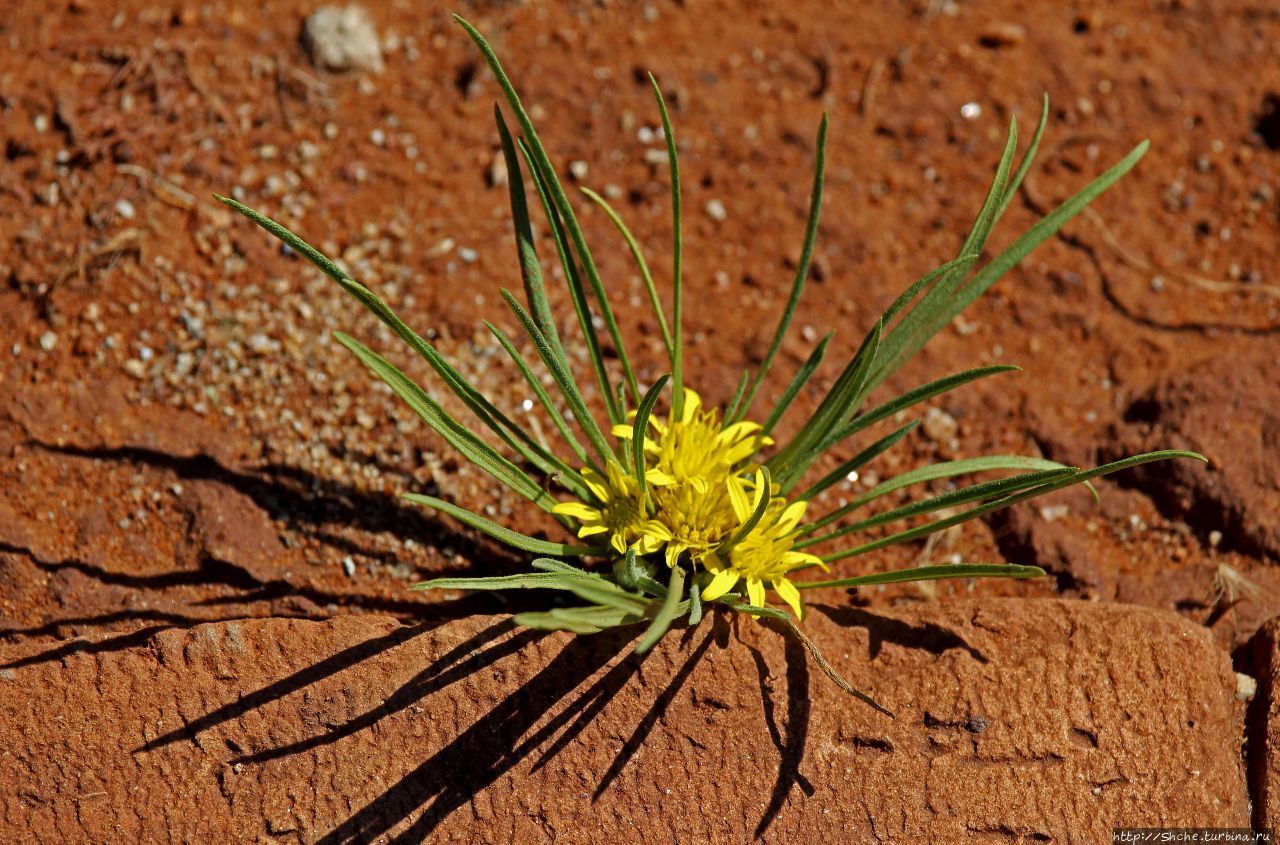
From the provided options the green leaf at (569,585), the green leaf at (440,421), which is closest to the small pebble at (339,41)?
the green leaf at (440,421)

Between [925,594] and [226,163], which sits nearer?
[925,594]

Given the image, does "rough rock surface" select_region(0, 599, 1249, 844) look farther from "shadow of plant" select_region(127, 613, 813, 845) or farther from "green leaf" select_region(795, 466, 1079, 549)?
"green leaf" select_region(795, 466, 1079, 549)

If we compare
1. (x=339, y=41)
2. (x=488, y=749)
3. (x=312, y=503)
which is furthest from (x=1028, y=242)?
(x=339, y=41)

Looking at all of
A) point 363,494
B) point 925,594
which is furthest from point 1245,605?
point 363,494

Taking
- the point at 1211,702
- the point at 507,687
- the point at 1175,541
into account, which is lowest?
the point at 507,687

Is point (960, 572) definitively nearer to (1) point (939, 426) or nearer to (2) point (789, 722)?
(2) point (789, 722)

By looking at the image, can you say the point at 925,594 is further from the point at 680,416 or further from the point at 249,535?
the point at 249,535
